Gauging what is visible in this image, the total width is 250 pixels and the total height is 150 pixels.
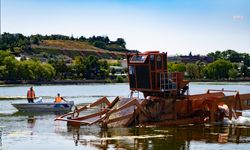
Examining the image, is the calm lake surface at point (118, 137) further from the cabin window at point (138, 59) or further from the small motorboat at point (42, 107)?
the small motorboat at point (42, 107)

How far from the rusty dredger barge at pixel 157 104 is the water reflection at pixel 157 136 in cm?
136

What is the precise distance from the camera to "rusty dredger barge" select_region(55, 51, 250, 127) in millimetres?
36469

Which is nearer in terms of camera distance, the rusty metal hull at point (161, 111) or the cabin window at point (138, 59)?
the rusty metal hull at point (161, 111)

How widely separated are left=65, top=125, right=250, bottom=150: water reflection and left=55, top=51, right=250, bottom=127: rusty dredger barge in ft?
4.48

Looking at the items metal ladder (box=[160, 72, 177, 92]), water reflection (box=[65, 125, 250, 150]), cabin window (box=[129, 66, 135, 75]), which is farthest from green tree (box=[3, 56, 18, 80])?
water reflection (box=[65, 125, 250, 150])

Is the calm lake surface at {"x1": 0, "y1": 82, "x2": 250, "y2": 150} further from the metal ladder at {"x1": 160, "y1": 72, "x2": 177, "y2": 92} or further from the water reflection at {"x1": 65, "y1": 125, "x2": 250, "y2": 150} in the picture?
the metal ladder at {"x1": 160, "y1": 72, "x2": 177, "y2": 92}

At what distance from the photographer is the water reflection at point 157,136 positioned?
28.8 meters

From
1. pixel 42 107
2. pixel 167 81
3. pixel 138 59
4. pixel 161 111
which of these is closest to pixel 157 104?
pixel 161 111

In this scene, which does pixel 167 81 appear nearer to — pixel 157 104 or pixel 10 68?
pixel 157 104

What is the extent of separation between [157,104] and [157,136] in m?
5.77

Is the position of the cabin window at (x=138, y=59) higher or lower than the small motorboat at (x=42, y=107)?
higher

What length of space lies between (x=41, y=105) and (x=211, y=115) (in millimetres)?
17529

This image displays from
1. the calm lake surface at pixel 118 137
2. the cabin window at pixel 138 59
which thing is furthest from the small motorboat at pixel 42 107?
the cabin window at pixel 138 59

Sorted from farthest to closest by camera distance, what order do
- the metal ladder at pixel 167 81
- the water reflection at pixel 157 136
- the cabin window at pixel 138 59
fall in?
the cabin window at pixel 138 59 → the metal ladder at pixel 167 81 → the water reflection at pixel 157 136
